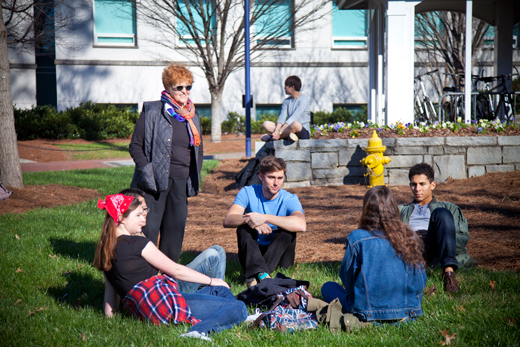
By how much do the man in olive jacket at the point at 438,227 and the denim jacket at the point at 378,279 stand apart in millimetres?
855

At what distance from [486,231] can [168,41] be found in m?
15.2

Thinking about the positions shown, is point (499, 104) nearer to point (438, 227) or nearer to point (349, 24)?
point (438, 227)

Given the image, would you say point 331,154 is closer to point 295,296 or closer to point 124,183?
point 124,183

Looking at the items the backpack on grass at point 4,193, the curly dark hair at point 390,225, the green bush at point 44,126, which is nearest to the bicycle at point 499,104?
the curly dark hair at point 390,225

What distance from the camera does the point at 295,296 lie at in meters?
3.25

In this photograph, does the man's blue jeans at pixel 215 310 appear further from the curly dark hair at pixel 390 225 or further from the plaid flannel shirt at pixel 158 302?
the curly dark hair at pixel 390 225

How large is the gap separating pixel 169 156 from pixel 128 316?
145cm

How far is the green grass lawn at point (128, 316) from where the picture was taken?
293cm

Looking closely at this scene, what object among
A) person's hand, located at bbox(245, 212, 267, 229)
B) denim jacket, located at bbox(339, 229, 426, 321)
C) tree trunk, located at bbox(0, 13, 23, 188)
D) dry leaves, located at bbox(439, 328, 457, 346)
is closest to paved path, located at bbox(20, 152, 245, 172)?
tree trunk, located at bbox(0, 13, 23, 188)

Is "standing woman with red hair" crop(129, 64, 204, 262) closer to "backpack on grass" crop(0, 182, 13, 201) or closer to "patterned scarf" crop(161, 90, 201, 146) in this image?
"patterned scarf" crop(161, 90, 201, 146)

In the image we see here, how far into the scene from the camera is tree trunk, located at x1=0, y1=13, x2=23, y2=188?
7746mm

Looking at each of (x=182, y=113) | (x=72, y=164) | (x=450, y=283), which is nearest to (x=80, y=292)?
(x=182, y=113)

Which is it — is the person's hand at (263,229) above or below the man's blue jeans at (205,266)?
above

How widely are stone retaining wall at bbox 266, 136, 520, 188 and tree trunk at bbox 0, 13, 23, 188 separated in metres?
4.47
